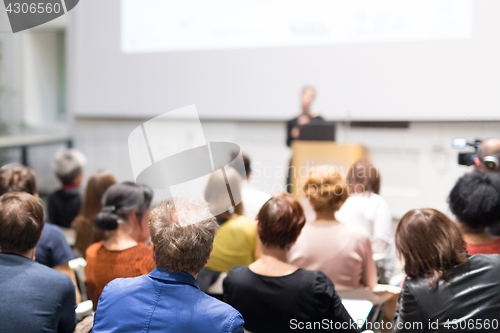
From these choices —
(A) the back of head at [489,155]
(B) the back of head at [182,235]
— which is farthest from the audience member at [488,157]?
(B) the back of head at [182,235]

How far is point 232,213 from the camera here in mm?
2170

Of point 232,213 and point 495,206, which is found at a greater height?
Answer: point 495,206

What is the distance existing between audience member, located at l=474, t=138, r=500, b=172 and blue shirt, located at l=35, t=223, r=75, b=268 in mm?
1880

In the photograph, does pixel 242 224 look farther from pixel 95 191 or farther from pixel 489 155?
pixel 489 155

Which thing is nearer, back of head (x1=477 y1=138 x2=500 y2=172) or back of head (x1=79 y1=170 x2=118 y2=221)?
back of head (x1=477 y1=138 x2=500 y2=172)

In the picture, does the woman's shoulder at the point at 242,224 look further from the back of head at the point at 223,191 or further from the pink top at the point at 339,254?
the pink top at the point at 339,254

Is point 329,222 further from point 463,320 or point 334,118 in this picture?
point 334,118

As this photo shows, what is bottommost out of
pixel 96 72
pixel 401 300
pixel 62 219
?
pixel 62 219

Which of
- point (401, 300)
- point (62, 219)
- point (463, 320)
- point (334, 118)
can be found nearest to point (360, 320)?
point (401, 300)

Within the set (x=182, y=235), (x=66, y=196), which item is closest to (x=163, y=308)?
(x=182, y=235)

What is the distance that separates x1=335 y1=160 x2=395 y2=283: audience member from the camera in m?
2.35

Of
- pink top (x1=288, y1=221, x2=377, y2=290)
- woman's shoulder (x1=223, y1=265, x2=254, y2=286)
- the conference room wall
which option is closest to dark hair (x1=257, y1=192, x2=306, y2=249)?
woman's shoulder (x1=223, y1=265, x2=254, y2=286)

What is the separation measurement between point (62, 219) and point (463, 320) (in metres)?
2.63

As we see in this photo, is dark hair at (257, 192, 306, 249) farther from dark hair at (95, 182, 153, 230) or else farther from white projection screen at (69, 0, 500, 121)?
white projection screen at (69, 0, 500, 121)
